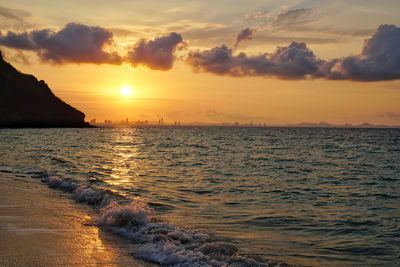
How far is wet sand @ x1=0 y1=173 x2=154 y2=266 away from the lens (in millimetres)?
7379

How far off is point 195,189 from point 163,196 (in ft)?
8.60

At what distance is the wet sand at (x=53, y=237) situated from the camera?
738 cm

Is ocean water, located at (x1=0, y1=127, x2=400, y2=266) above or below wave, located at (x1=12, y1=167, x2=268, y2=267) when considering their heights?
below

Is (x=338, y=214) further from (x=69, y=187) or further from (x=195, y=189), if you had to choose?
(x=69, y=187)

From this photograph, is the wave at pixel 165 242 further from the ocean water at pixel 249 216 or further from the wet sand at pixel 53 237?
the wet sand at pixel 53 237

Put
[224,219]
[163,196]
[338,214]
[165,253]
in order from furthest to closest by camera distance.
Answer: [163,196]
[338,214]
[224,219]
[165,253]

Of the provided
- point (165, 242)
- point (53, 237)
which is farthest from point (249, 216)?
point (53, 237)

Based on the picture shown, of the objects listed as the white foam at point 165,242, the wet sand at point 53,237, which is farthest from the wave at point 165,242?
the wet sand at point 53,237

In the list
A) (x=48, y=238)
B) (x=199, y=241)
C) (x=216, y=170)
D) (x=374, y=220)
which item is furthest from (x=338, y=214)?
(x=216, y=170)

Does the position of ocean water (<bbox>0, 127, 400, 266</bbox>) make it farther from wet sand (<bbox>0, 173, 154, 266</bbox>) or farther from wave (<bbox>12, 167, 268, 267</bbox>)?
wet sand (<bbox>0, 173, 154, 266</bbox>)

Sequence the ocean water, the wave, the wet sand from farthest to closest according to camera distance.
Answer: the ocean water < the wave < the wet sand

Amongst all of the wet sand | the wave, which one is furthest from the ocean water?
the wet sand

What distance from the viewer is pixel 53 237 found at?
351 inches

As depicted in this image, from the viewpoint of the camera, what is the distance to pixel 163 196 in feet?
53.8
